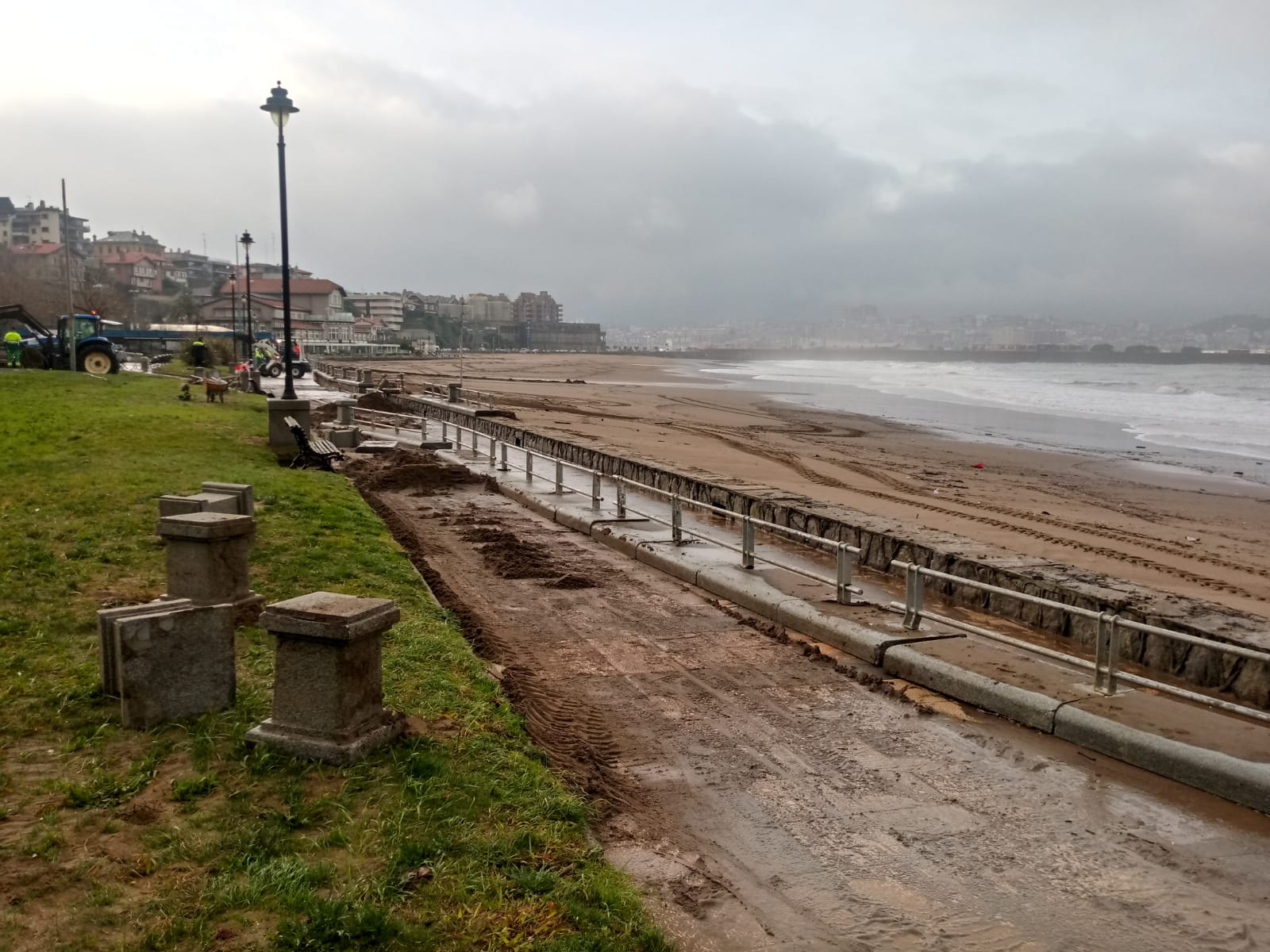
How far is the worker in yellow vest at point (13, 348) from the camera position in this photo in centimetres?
3250

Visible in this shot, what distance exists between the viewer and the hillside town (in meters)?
88.6

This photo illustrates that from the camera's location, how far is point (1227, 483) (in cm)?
2222

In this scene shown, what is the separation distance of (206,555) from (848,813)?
14.5 ft

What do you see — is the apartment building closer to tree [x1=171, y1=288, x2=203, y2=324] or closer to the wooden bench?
tree [x1=171, y1=288, x2=203, y2=324]

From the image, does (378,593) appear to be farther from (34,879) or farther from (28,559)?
(34,879)

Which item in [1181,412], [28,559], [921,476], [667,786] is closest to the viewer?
[667,786]

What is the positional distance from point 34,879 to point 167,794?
2.48ft

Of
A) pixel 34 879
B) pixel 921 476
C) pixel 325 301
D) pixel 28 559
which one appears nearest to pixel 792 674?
pixel 34 879

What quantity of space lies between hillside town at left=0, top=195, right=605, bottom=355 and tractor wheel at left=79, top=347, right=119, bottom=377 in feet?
88.6

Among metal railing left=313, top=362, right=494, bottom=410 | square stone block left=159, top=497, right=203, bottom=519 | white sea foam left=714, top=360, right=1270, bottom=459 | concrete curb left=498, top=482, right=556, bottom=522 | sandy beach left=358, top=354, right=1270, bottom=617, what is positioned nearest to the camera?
square stone block left=159, top=497, right=203, bottom=519

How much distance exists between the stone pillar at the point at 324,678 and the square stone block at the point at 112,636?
913mm

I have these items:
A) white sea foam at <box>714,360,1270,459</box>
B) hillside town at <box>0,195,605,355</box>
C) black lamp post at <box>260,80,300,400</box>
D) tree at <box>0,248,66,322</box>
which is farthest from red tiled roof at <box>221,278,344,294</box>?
black lamp post at <box>260,80,300,400</box>

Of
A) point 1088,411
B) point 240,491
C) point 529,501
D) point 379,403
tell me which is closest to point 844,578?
point 240,491

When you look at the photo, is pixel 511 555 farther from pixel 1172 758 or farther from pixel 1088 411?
pixel 1088 411
